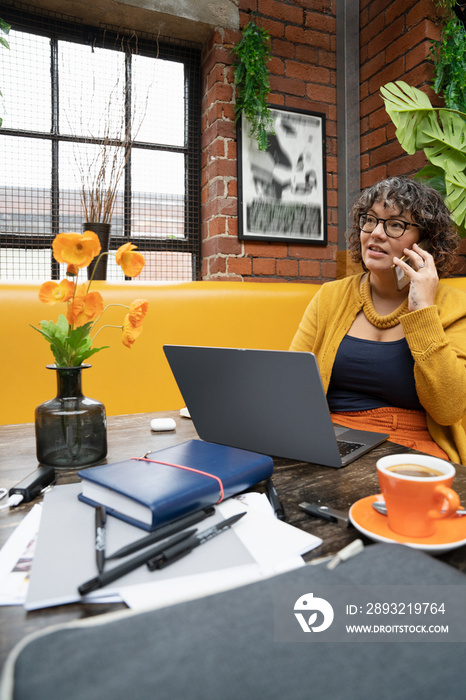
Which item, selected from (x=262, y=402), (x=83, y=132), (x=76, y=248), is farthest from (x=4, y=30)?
(x=262, y=402)

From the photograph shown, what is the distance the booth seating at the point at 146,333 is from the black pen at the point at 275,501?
1.09 m

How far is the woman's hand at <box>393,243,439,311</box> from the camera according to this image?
4.16 ft

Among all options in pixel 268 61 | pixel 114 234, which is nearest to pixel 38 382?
pixel 114 234

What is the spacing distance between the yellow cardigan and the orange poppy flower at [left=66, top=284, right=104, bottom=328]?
0.77m

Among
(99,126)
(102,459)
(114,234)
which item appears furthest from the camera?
(114,234)

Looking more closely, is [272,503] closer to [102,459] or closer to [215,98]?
[102,459]

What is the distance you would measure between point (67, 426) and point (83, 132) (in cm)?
198

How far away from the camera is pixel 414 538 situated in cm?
51

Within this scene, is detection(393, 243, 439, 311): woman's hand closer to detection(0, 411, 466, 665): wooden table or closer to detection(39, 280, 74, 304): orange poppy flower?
detection(0, 411, 466, 665): wooden table

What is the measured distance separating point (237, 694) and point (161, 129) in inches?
105

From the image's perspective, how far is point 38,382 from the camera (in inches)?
62.9

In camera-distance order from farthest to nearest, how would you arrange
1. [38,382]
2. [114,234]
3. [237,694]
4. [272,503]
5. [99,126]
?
[114,234], [99,126], [38,382], [272,503], [237,694]

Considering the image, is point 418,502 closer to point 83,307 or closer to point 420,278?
point 83,307

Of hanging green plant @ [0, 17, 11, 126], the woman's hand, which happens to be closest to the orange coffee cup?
the woman's hand
